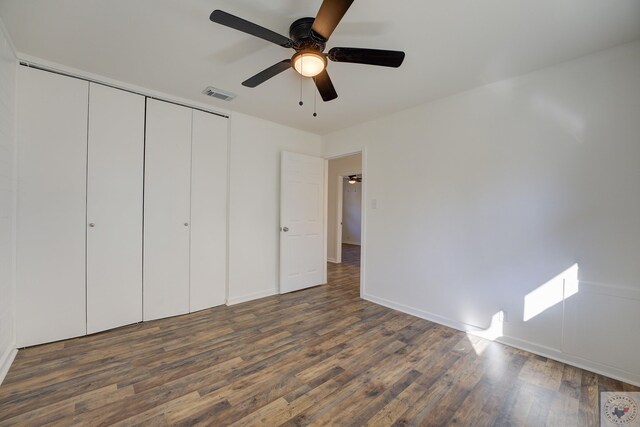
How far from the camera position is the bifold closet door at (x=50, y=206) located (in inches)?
89.7

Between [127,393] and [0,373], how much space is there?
101cm

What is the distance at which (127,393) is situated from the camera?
5.93 feet

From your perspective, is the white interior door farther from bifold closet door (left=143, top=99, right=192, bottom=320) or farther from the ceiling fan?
the ceiling fan

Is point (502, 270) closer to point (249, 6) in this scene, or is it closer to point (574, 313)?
point (574, 313)

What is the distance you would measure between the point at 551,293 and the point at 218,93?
12.6ft

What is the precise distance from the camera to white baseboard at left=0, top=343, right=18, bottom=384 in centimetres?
194

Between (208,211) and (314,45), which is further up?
(314,45)

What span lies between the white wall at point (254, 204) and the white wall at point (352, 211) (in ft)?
17.8

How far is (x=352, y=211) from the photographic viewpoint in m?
9.42

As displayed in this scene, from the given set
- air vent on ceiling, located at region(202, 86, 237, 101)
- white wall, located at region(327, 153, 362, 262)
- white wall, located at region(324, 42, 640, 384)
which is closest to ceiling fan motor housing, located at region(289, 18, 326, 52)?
air vent on ceiling, located at region(202, 86, 237, 101)

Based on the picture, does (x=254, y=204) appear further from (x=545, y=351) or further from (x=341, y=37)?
(x=545, y=351)

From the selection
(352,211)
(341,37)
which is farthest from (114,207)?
(352,211)

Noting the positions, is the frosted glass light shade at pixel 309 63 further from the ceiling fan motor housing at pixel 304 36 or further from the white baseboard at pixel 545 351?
the white baseboard at pixel 545 351

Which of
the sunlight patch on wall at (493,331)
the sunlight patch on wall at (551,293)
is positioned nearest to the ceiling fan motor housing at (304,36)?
the sunlight patch on wall at (551,293)
